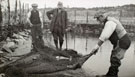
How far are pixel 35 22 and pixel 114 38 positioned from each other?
0.76 m

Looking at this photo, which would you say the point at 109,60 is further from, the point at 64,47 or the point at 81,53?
the point at 64,47

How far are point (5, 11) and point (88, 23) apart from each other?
81 centimetres

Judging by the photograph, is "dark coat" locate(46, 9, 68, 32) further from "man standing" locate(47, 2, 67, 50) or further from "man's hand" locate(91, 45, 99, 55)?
"man's hand" locate(91, 45, 99, 55)

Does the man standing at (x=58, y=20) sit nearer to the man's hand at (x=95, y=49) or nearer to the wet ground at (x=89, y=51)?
the wet ground at (x=89, y=51)

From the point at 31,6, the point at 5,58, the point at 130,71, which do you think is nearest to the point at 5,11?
the point at 31,6

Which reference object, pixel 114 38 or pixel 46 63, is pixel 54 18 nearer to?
pixel 46 63

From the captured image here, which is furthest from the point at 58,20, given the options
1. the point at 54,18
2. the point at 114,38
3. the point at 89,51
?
the point at 114,38

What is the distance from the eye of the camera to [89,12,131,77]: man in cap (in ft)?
7.75

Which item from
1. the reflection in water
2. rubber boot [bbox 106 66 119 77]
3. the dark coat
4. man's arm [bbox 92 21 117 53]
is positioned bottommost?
rubber boot [bbox 106 66 119 77]

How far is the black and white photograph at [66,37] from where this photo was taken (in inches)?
95.0

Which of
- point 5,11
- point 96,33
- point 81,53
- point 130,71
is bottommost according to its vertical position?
point 130,71

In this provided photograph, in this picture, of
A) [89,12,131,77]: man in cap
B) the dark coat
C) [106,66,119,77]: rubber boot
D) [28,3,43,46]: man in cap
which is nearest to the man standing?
the dark coat

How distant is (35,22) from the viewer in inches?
95.7

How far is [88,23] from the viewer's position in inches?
97.3
